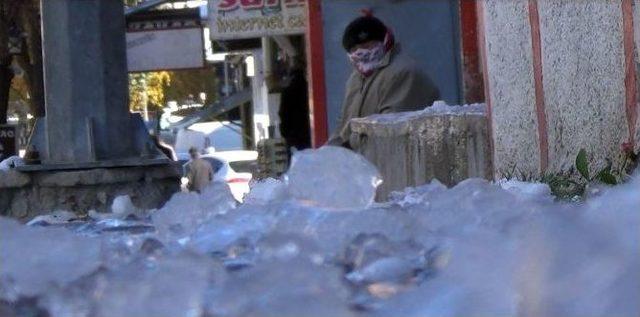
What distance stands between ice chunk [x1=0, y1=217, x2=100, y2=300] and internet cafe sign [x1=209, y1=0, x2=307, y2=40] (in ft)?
40.5

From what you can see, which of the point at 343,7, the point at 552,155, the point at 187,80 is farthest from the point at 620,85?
the point at 187,80

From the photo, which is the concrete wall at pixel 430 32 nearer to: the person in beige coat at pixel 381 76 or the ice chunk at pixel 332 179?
the person in beige coat at pixel 381 76

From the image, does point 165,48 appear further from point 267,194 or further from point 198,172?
point 267,194

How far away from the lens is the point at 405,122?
7359 mm

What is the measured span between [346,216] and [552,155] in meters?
4.80

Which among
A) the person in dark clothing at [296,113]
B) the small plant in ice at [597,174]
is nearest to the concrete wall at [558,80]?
the small plant in ice at [597,174]

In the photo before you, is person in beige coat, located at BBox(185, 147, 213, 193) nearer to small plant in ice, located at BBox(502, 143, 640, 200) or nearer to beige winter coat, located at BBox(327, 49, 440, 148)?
beige winter coat, located at BBox(327, 49, 440, 148)

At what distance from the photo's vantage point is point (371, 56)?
8.09 m

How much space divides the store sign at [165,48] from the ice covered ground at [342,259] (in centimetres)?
1553

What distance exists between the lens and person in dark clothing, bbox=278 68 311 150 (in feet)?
48.1

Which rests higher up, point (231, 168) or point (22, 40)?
point (22, 40)

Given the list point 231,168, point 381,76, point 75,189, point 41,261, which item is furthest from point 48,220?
point 231,168

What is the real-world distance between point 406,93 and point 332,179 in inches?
234

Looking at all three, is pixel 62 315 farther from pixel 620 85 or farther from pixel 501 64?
pixel 501 64
